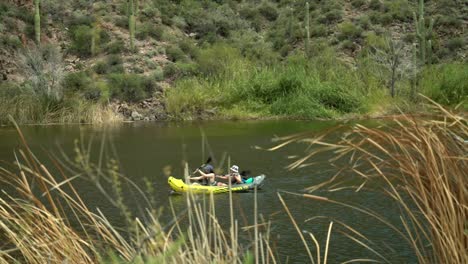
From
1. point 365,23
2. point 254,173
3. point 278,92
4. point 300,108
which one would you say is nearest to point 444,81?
point 300,108

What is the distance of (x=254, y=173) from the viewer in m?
21.1

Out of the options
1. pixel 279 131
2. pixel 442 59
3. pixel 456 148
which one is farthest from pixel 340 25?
pixel 456 148

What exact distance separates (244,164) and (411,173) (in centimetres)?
1950

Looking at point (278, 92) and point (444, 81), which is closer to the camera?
point (444, 81)

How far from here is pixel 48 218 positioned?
155 inches

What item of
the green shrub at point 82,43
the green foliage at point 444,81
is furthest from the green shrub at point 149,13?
the green foliage at point 444,81

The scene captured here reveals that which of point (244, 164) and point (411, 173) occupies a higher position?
point (411, 173)

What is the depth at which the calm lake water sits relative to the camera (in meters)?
11.1

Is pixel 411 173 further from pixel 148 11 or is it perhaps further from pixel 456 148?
pixel 148 11

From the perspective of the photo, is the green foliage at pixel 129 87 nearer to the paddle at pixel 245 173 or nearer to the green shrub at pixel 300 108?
the green shrub at pixel 300 108

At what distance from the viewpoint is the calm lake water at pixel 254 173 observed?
11148mm

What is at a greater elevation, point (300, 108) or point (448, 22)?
point (448, 22)

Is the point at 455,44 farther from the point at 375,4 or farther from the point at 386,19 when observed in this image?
the point at 375,4

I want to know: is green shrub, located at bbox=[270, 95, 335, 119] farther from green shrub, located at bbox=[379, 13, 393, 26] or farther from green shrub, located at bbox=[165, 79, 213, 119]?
green shrub, located at bbox=[379, 13, 393, 26]
